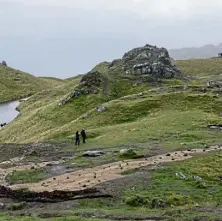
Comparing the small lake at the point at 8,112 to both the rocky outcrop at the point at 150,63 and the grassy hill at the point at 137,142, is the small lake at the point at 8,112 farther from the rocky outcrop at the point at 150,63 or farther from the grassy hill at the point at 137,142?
the rocky outcrop at the point at 150,63

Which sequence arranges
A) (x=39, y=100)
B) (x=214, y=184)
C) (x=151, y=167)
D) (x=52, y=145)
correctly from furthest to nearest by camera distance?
(x=39, y=100) < (x=52, y=145) < (x=151, y=167) < (x=214, y=184)

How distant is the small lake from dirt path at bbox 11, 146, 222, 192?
299 feet

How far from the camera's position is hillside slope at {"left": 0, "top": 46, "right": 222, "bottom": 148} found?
64312 mm

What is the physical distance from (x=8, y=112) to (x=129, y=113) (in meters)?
75.2

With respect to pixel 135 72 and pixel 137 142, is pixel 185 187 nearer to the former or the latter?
pixel 137 142

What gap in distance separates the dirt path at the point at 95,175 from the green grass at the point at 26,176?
1513 millimetres

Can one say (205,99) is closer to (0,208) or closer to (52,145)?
(52,145)

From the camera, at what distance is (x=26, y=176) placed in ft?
144

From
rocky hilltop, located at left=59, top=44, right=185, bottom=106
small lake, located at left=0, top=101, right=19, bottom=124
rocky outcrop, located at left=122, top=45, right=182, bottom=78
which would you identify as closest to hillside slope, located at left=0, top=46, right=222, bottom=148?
rocky hilltop, located at left=59, top=44, right=185, bottom=106

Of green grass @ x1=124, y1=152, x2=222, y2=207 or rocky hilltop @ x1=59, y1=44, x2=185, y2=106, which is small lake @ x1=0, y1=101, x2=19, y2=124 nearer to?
rocky hilltop @ x1=59, y1=44, x2=185, y2=106

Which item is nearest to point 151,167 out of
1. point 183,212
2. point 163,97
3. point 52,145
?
point 183,212

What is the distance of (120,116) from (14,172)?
41995mm

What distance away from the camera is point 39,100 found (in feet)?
505

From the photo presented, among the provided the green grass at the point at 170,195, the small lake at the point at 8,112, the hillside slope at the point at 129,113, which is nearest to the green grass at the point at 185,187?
the green grass at the point at 170,195
